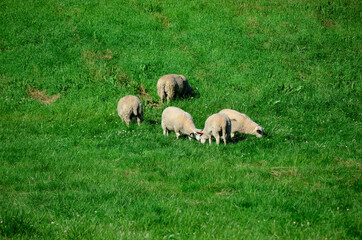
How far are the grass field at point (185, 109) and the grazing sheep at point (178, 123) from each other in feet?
1.24

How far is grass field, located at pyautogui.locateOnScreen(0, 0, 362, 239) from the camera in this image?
613cm

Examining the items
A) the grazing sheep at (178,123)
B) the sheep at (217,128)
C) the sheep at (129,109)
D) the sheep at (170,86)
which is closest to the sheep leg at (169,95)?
the sheep at (170,86)

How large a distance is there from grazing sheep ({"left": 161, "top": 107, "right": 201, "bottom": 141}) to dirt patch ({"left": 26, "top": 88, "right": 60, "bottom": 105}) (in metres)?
5.55

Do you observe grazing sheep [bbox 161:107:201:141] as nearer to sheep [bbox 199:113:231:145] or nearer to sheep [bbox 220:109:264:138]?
sheep [bbox 199:113:231:145]

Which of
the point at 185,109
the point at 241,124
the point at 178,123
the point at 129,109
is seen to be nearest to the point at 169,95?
the point at 185,109

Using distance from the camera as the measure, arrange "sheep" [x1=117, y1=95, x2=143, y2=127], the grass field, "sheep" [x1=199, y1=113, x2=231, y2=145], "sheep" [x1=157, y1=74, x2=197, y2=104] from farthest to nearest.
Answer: "sheep" [x1=157, y1=74, x2=197, y2=104]
"sheep" [x1=117, y1=95, x2=143, y2=127]
"sheep" [x1=199, y1=113, x2=231, y2=145]
the grass field

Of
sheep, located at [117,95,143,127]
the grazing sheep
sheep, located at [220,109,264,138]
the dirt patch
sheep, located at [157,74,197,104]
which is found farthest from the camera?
the dirt patch

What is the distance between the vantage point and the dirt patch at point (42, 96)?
1446cm

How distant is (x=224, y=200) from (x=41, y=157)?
185 inches

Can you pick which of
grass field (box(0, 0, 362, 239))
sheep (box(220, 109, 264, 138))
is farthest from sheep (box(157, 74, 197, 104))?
sheep (box(220, 109, 264, 138))

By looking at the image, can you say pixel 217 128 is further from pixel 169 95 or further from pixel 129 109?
pixel 169 95

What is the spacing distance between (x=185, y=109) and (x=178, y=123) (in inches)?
100

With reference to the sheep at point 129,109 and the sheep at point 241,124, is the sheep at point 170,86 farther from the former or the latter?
the sheep at point 241,124

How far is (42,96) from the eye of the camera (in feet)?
48.4
